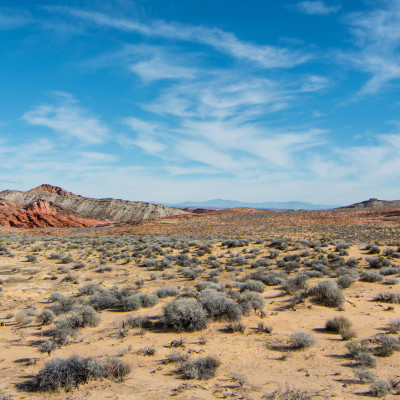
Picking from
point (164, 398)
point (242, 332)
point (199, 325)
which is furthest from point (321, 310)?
point (164, 398)

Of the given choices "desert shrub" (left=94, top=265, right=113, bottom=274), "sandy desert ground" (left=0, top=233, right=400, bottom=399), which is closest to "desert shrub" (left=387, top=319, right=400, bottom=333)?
"sandy desert ground" (left=0, top=233, right=400, bottom=399)

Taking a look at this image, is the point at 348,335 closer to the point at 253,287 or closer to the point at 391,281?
the point at 253,287

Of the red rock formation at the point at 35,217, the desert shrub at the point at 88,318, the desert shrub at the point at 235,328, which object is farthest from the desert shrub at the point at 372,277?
the red rock formation at the point at 35,217

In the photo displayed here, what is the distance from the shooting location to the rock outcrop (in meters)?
94.4

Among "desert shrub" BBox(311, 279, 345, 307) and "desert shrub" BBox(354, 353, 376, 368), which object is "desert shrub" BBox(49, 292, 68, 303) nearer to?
"desert shrub" BBox(311, 279, 345, 307)

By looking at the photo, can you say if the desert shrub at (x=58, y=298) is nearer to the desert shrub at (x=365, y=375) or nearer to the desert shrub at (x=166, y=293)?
the desert shrub at (x=166, y=293)

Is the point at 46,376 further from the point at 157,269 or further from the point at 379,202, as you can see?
the point at 379,202

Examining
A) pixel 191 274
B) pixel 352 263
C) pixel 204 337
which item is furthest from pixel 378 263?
pixel 204 337

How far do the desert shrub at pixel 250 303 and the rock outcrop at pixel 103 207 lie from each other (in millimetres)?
82741

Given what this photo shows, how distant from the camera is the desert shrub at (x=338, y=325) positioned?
8.34 meters

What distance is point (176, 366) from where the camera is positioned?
666 cm

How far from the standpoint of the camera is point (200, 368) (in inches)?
250

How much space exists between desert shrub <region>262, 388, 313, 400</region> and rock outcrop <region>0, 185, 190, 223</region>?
8775 cm

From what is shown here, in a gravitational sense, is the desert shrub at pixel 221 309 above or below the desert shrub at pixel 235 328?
above
